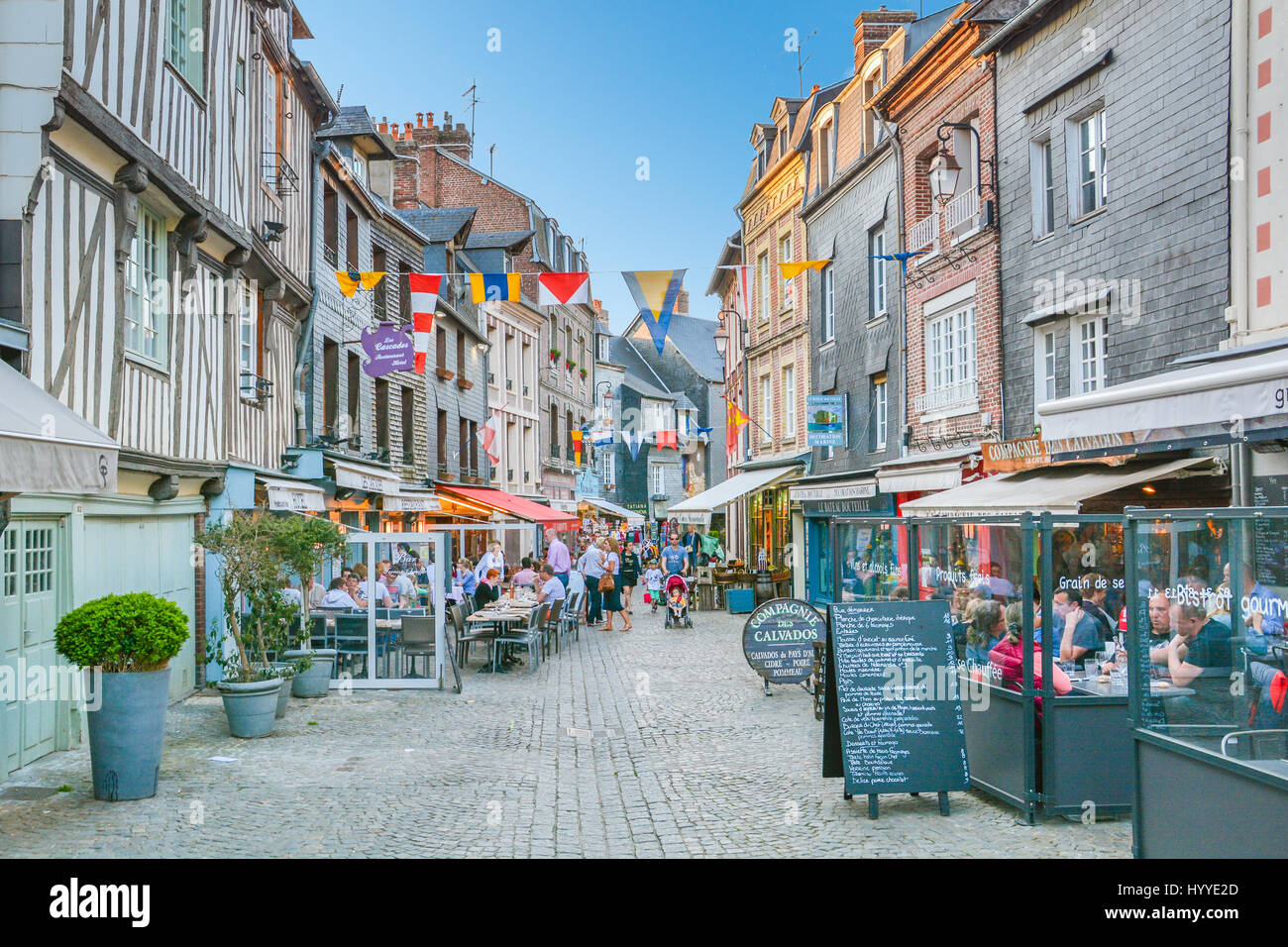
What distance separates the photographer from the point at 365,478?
16.3 m

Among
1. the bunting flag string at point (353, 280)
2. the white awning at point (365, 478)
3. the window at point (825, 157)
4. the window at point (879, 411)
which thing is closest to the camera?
the bunting flag string at point (353, 280)

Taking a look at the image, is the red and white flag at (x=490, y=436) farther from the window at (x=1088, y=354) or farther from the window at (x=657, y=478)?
the window at (x=657, y=478)

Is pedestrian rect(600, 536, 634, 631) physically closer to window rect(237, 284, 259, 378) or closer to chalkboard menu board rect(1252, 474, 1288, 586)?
window rect(237, 284, 259, 378)

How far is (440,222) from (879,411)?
1278 centimetres

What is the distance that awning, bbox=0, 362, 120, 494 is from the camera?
5820mm

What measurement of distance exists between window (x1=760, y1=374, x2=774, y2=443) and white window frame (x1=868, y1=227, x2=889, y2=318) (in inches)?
266

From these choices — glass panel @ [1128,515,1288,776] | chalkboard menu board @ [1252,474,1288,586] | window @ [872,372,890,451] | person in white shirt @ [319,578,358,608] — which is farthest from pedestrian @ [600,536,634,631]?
chalkboard menu board @ [1252,474,1288,586]

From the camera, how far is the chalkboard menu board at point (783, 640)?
10938 millimetres

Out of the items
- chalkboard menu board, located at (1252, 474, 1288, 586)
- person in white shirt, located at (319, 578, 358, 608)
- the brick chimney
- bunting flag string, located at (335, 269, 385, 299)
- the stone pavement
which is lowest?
the stone pavement

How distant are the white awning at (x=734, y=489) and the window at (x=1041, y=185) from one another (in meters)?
9.62

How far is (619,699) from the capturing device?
11211 mm

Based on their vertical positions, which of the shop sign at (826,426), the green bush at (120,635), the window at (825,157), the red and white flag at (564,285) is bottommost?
the green bush at (120,635)

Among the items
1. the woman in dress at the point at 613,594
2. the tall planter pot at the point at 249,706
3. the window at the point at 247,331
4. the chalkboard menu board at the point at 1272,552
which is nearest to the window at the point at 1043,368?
the chalkboard menu board at the point at 1272,552
